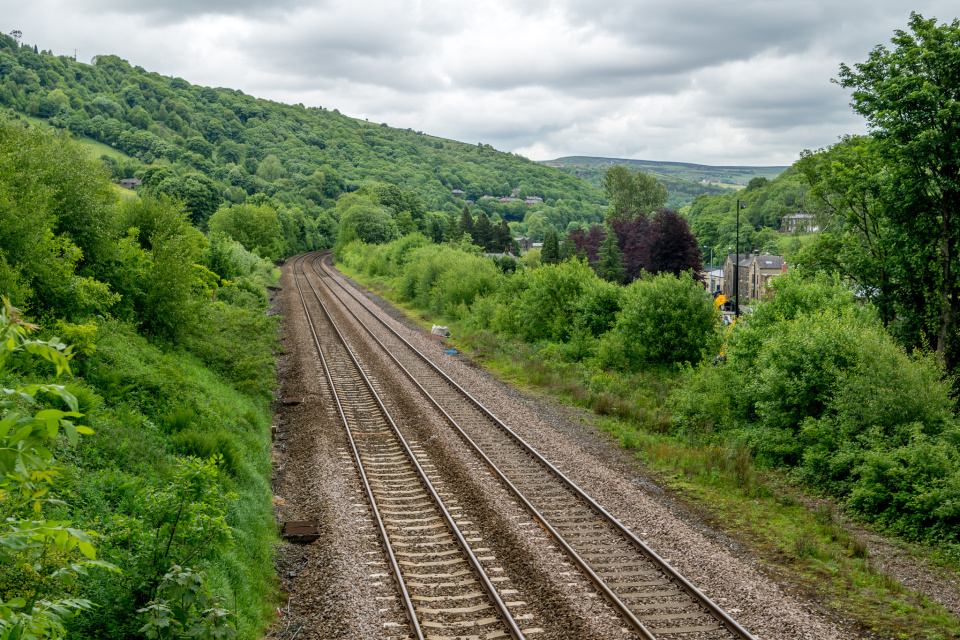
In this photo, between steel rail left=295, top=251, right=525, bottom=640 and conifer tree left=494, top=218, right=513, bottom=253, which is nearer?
steel rail left=295, top=251, right=525, bottom=640

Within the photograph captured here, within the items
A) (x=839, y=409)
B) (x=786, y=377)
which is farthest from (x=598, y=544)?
(x=786, y=377)

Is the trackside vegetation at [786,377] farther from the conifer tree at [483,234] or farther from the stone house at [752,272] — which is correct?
the conifer tree at [483,234]

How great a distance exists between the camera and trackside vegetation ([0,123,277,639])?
3.38m

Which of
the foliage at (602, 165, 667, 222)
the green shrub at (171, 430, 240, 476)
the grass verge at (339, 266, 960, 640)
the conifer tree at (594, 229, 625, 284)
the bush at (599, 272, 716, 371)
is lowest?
the grass verge at (339, 266, 960, 640)

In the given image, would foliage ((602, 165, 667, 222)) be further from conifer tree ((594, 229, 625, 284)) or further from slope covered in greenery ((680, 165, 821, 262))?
conifer tree ((594, 229, 625, 284))

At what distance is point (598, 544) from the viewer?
11141 millimetres

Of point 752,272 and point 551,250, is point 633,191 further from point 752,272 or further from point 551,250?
point 752,272

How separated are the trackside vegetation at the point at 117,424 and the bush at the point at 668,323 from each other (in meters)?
13.6

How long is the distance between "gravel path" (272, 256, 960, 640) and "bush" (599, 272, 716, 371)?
5632 mm

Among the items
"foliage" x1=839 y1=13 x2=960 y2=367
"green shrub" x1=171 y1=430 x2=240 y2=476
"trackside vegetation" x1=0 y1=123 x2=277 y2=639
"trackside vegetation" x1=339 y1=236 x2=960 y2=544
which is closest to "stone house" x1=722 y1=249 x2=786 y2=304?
"trackside vegetation" x1=339 y1=236 x2=960 y2=544

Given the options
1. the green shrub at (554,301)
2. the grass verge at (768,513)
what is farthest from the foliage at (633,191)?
the grass verge at (768,513)

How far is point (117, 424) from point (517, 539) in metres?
7.63

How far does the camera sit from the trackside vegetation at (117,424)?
338 centimetres

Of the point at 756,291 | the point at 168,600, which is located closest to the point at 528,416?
the point at 168,600
